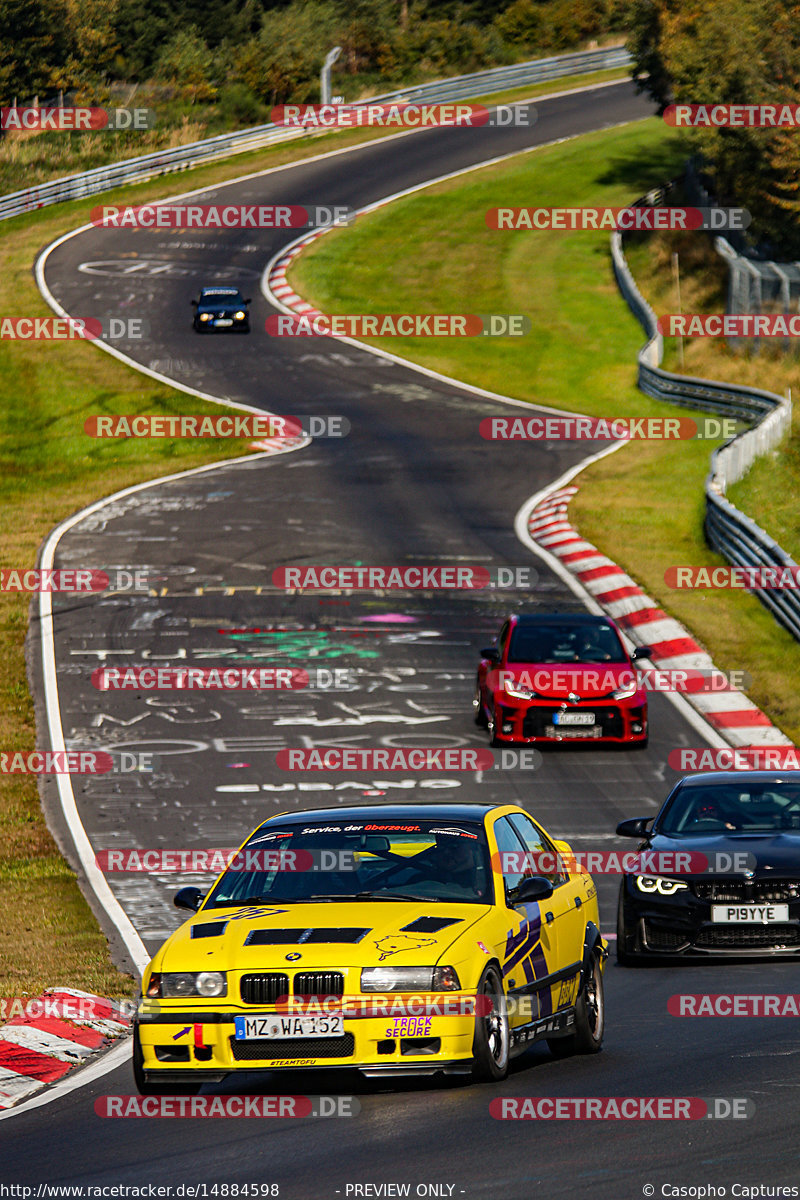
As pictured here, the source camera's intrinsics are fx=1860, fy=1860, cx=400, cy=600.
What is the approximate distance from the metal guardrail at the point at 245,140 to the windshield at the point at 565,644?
149ft

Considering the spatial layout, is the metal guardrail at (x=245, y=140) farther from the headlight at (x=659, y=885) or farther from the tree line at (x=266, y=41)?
the headlight at (x=659, y=885)

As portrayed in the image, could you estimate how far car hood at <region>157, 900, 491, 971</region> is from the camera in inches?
340

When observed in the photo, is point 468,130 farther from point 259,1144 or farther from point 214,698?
point 259,1144

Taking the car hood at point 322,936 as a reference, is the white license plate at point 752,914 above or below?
below

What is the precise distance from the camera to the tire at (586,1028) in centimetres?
995

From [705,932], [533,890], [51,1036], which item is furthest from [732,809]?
[51,1036]

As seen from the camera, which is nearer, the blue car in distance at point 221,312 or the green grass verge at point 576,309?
the green grass verge at point 576,309

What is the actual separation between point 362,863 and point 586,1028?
5.02 ft

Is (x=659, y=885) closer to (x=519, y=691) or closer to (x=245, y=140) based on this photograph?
(x=519, y=691)

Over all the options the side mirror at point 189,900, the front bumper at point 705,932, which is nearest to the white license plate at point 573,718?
the front bumper at point 705,932

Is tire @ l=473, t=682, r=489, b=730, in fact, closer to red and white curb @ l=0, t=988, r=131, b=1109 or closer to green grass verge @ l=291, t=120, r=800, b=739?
green grass verge @ l=291, t=120, r=800, b=739

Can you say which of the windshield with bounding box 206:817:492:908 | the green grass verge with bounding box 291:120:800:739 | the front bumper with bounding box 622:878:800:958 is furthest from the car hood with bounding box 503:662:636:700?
the windshield with bounding box 206:817:492:908

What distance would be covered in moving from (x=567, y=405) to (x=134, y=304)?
→ 15594 mm

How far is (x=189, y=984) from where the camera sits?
8.71 meters
